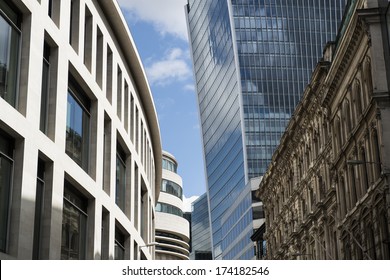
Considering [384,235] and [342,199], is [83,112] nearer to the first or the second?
[384,235]

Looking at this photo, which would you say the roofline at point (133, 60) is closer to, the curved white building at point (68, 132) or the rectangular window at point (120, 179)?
the curved white building at point (68, 132)

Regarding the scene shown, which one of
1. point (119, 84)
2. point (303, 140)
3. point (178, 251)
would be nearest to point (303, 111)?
point (303, 140)

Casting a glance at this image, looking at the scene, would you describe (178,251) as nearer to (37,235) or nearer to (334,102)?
(334,102)

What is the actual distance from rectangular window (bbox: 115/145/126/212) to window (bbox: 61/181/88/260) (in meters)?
8.88

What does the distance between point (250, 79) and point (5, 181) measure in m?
130

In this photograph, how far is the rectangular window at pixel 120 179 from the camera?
45.7 meters

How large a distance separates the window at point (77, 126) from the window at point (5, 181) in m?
7.56

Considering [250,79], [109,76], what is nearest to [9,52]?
[109,76]

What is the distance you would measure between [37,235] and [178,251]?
9234 cm

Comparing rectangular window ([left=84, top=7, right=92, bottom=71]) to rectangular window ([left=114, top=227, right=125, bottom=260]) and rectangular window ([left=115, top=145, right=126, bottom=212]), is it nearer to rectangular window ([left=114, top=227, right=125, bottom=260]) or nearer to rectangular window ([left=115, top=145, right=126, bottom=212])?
rectangular window ([left=115, top=145, right=126, bottom=212])

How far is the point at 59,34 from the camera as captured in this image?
105 feet

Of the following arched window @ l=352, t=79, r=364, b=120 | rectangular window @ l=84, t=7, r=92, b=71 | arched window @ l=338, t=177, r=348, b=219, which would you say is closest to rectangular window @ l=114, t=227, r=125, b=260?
rectangular window @ l=84, t=7, r=92, b=71

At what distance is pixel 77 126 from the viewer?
1419 inches
